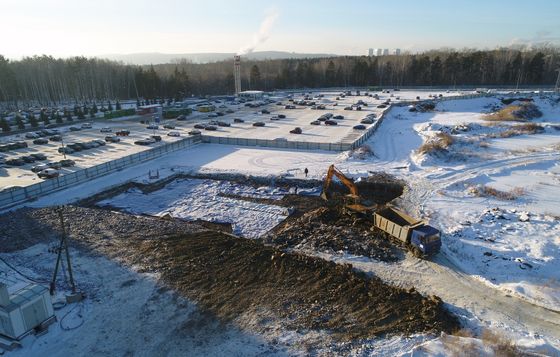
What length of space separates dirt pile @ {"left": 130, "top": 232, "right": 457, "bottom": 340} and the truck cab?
3505 millimetres

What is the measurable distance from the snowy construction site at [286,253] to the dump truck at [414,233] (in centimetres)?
9

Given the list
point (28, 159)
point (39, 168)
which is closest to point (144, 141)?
point (28, 159)

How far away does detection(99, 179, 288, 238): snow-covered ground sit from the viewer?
2581cm

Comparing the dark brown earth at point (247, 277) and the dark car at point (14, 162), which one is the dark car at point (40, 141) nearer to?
the dark car at point (14, 162)

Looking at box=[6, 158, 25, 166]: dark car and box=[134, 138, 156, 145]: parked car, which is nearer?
box=[6, 158, 25, 166]: dark car

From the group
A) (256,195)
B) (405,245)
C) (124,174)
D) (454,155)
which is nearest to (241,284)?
(405,245)

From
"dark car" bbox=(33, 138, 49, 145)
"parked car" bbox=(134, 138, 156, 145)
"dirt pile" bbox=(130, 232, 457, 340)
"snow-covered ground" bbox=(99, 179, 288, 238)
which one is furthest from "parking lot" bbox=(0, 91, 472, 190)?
"dirt pile" bbox=(130, 232, 457, 340)

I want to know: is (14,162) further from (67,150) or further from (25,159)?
(67,150)

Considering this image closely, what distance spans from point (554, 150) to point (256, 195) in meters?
34.3

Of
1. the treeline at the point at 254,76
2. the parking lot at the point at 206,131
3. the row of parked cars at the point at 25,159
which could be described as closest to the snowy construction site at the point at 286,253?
the row of parked cars at the point at 25,159

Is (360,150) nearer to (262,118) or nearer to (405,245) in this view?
(405,245)

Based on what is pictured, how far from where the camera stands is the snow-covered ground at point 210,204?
84.7 feet

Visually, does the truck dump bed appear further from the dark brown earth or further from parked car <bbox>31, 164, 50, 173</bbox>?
parked car <bbox>31, 164, 50, 173</bbox>

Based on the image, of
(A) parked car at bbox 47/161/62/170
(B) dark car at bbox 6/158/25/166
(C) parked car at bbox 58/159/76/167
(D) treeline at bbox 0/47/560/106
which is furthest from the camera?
(D) treeline at bbox 0/47/560/106
